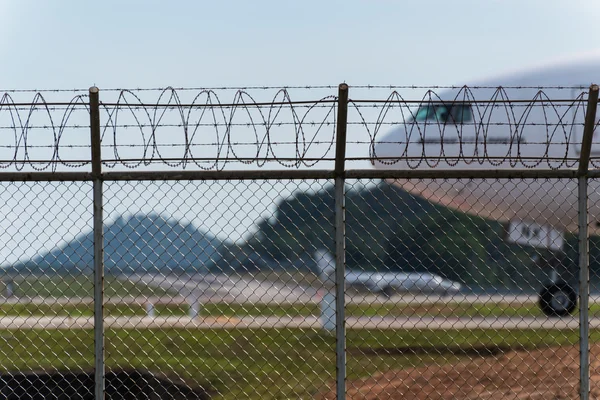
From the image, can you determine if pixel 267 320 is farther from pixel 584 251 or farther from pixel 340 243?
pixel 584 251

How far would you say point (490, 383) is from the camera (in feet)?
37.3

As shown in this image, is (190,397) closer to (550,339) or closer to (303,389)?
(303,389)

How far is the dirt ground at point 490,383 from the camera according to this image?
9568 millimetres

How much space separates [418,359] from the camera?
16.0 m

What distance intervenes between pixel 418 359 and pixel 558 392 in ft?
21.6

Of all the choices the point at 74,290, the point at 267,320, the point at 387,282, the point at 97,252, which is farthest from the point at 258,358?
the point at 387,282

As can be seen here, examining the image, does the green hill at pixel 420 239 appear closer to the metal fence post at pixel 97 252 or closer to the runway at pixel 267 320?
the runway at pixel 267 320

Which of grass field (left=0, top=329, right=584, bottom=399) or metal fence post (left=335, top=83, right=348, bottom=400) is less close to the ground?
metal fence post (left=335, top=83, right=348, bottom=400)

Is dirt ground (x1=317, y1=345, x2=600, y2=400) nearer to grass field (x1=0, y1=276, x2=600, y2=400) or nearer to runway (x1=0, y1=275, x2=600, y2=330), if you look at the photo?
grass field (x1=0, y1=276, x2=600, y2=400)

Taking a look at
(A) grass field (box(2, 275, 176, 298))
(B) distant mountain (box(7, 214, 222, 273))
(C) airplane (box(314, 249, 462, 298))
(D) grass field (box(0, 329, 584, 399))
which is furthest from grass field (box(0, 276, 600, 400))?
(C) airplane (box(314, 249, 462, 298))

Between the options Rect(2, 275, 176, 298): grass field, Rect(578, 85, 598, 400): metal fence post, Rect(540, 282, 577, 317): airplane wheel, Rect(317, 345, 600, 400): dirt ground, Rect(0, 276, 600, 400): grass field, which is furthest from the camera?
Rect(540, 282, 577, 317): airplane wheel

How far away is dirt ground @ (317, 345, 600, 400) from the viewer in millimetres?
9568

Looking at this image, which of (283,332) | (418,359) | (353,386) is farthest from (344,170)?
(283,332)

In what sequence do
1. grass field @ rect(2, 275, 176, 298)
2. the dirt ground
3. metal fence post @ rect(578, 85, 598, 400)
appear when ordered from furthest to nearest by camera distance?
A: the dirt ground, grass field @ rect(2, 275, 176, 298), metal fence post @ rect(578, 85, 598, 400)
